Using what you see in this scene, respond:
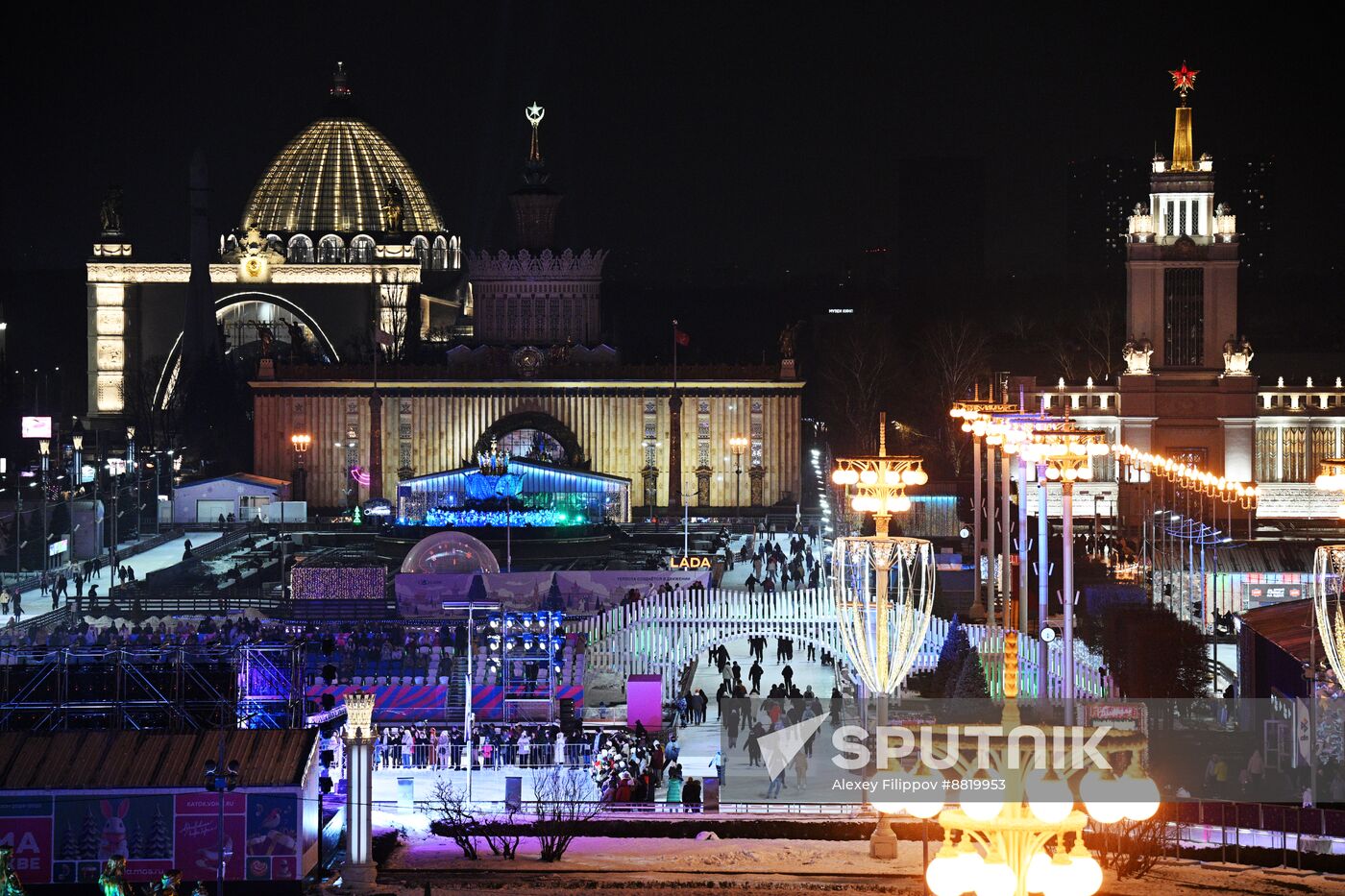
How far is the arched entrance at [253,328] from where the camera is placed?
84.0 meters

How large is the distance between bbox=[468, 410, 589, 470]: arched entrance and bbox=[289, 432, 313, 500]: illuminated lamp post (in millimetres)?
4539

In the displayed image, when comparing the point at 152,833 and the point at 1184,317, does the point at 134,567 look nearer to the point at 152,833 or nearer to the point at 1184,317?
the point at 152,833

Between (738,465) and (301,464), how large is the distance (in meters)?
11.8

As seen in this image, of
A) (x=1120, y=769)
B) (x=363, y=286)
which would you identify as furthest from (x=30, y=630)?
(x=363, y=286)

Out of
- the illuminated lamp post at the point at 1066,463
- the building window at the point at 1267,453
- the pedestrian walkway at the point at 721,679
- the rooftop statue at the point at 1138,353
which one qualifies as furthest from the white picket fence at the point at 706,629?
the building window at the point at 1267,453

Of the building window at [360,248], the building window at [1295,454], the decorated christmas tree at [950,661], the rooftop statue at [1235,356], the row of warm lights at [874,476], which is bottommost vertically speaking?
the decorated christmas tree at [950,661]

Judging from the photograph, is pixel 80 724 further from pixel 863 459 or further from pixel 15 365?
pixel 15 365

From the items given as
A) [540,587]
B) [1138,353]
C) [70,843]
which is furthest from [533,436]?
[70,843]

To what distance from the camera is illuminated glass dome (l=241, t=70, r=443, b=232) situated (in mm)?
97125

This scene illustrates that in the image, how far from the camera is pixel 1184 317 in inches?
2441

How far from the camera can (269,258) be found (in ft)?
286

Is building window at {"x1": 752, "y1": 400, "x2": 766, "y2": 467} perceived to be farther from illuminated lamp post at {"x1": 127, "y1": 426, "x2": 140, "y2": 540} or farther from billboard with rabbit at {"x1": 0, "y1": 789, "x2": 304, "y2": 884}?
billboard with rabbit at {"x1": 0, "y1": 789, "x2": 304, "y2": 884}

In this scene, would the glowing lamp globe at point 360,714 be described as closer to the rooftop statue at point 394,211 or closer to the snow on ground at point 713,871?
the snow on ground at point 713,871

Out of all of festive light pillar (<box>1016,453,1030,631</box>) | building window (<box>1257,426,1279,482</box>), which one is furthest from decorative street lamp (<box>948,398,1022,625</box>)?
building window (<box>1257,426,1279,482</box>)
